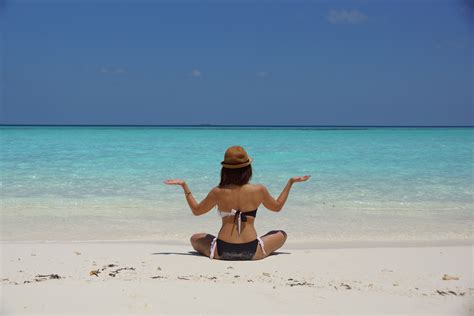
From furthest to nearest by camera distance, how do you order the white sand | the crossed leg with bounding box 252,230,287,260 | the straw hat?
the crossed leg with bounding box 252,230,287,260 < the straw hat < the white sand

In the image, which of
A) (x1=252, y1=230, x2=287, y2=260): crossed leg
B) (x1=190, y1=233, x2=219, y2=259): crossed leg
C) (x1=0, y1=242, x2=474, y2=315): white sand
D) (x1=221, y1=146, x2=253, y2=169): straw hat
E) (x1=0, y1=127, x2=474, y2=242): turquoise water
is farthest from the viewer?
(x1=0, y1=127, x2=474, y2=242): turquoise water

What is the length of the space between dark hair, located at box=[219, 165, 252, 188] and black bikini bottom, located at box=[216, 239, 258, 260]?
582 mm

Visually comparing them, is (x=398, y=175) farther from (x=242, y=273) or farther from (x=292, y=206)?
(x=242, y=273)

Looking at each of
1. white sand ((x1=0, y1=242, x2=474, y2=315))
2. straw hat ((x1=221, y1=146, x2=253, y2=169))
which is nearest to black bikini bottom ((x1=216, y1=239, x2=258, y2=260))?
white sand ((x1=0, y1=242, x2=474, y2=315))

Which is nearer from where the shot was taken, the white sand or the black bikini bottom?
the white sand

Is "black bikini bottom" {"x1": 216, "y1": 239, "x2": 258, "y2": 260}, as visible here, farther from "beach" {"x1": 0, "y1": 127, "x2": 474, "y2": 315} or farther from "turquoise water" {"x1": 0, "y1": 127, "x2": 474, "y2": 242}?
"turquoise water" {"x1": 0, "y1": 127, "x2": 474, "y2": 242}

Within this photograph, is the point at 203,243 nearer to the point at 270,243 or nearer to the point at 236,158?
the point at 270,243

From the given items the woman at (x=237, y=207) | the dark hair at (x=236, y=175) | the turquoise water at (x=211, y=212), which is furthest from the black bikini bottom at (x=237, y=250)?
the turquoise water at (x=211, y=212)

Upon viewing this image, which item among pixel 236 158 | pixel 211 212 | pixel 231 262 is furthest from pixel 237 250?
pixel 211 212

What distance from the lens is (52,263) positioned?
5.34 m

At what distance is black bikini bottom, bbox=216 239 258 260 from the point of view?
5.49m

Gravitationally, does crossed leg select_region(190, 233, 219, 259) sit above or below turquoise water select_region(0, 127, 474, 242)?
above

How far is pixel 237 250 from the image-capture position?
5.49 meters

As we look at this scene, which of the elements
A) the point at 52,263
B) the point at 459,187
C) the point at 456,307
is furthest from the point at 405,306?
the point at 459,187
